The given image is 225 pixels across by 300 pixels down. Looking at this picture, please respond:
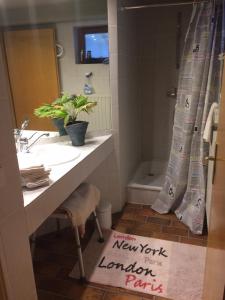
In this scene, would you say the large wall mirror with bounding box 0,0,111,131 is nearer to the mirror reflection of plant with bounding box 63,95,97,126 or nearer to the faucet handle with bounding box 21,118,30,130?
the faucet handle with bounding box 21,118,30,130

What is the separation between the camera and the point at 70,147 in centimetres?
202

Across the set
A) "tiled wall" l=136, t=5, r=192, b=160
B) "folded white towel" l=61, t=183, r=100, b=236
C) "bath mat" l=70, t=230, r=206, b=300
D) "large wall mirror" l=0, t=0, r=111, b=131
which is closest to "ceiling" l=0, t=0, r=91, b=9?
"large wall mirror" l=0, t=0, r=111, b=131

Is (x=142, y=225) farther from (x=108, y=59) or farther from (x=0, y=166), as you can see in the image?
(x=0, y=166)

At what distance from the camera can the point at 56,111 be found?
78.5 inches

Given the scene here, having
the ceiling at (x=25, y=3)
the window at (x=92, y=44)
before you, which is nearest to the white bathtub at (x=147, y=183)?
the window at (x=92, y=44)

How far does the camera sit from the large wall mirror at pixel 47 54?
1.83 metres

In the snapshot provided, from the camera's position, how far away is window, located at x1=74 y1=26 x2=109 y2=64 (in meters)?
2.09

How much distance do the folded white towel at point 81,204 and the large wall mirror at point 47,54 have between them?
649 mm

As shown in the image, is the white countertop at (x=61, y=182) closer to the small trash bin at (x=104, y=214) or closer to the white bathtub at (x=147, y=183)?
the small trash bin at (x=104, y=214)

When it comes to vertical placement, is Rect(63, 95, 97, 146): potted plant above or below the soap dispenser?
below

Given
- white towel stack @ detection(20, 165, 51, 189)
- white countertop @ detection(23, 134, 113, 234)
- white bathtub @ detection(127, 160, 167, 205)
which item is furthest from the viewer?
white bathtub @ detection(127, 160, 167, 205)

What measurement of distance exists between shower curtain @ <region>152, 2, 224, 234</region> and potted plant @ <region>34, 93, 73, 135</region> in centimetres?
99

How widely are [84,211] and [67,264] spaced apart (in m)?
0.51

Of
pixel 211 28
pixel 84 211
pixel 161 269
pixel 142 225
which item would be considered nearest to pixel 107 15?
pixel 211 28
